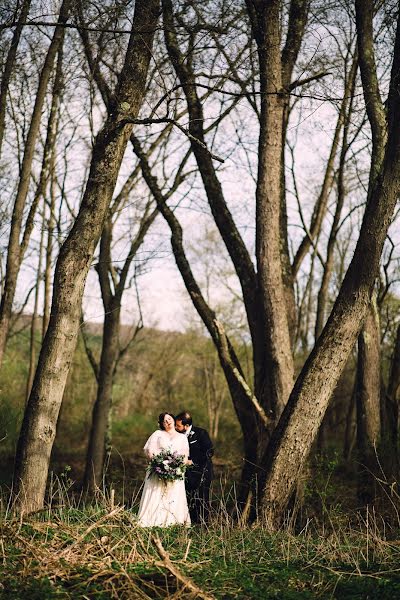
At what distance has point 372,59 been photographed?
12.1m

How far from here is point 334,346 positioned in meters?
8.94

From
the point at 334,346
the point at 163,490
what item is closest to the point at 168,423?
the point at 163,490

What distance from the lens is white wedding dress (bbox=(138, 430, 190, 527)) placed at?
1074 centimetres

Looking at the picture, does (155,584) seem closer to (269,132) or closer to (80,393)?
(269,132)

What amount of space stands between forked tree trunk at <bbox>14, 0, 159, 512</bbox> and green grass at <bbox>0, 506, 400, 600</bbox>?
1737 mm

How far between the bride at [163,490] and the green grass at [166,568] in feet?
13.9

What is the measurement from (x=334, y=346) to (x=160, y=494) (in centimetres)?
360

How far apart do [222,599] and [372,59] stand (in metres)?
9.43

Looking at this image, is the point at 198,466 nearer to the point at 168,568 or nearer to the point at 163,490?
the point at 163,490

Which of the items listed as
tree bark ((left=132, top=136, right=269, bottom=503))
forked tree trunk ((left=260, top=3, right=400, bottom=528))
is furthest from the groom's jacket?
forked tree trunk ((left=260, top=3, right=400, bottom=528))

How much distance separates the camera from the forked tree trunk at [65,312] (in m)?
8.30

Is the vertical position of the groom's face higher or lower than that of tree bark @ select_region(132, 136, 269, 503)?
lower

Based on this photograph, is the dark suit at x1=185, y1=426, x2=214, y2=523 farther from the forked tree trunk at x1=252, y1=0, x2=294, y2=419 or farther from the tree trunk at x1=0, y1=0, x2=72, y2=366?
the tree trunk at x1=0, y1=0, x2=72, y2=366

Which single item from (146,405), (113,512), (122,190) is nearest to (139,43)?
(113,512)
